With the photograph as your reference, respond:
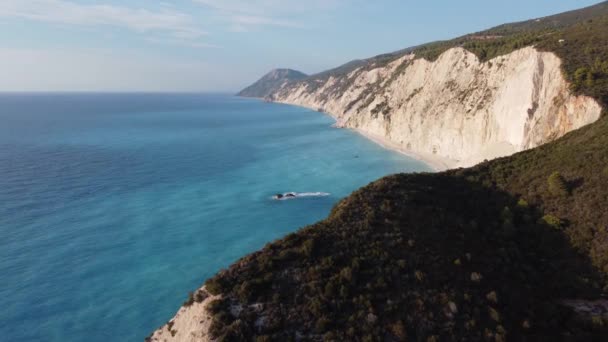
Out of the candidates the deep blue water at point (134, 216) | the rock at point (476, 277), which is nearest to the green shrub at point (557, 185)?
the rock at point (476, 277)

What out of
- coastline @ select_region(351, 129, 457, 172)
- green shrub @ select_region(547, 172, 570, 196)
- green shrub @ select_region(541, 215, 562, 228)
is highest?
green shrub @ select_region(547, 172, 570, 196)

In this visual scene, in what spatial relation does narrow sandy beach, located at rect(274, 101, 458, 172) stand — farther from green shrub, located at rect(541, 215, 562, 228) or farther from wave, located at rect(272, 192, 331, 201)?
green shrub, located at rect(541, 215, 562, 228)

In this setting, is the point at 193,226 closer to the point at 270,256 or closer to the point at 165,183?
the point at 165,183

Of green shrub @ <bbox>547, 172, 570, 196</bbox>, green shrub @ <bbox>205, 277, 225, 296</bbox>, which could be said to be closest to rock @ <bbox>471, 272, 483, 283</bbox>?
green shrub @ <bbox>205, 277, 225, 296</bbox>

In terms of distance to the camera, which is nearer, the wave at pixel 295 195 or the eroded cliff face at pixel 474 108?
the eroded cliff face at pixel 474 108

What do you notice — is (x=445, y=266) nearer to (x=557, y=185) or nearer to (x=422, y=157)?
(x=557, y=185)

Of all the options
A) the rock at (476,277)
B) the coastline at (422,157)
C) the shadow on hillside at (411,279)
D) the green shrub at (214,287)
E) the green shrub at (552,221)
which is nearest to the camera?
the shadow on hillside at (411,279)

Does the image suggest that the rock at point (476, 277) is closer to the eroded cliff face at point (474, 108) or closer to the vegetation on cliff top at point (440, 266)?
the vegetation on cliff top at point (440, 266)
